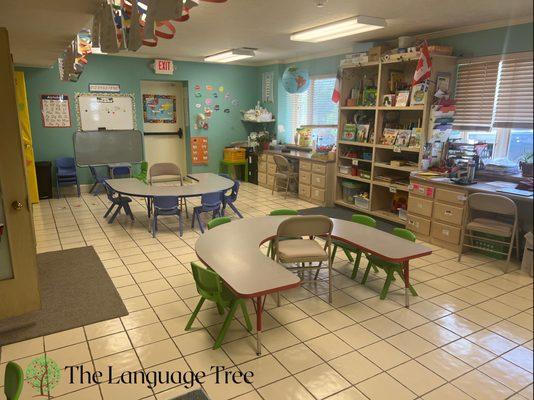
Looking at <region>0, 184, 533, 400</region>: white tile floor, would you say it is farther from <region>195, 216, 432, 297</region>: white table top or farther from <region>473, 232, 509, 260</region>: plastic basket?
<region>195, 216, 432, 297</region>: white table top

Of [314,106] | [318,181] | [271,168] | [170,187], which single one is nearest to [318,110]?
[314,106]

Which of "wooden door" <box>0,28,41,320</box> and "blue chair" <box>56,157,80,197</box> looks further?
"blue chair" <box>56,157,80,197</box>

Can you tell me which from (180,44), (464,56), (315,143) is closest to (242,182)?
(315,143)

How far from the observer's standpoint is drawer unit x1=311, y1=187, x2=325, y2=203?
7.26 metres

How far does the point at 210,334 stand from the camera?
3.20m

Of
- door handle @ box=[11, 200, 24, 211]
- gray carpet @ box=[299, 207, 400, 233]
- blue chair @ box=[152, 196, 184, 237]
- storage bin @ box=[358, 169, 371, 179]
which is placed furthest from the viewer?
storage bin @ box=[358, 169, 371, 179]

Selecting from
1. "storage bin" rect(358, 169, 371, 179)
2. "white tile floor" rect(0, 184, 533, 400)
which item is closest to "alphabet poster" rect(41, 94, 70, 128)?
"white tile floor" rect(0, 184, 533, 400)

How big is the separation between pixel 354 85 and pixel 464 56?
1923mm

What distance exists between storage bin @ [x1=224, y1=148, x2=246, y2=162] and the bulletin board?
510 mm

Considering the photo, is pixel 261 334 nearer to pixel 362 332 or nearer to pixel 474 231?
pixel 362 332

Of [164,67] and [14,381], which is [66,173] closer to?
[164,67]

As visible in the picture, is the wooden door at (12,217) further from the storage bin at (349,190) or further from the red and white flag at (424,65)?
the storage bin at (349,190)

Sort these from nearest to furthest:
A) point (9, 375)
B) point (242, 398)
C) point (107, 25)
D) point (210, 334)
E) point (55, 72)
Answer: point (9, 375)
point (242, 398)
point (107, 25)
point (210, 334)
point (55, 72)

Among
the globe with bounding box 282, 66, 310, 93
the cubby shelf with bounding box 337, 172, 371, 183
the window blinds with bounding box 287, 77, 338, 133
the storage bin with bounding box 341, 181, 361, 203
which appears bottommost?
the storage bin with bounding box 341, 181, 361, 203
